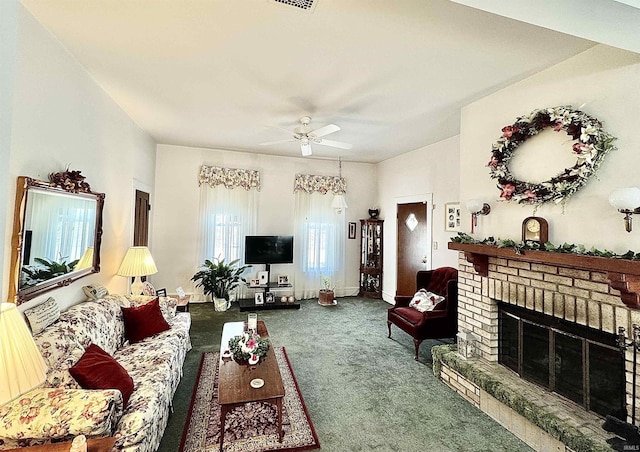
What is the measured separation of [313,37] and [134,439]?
278 centimetres

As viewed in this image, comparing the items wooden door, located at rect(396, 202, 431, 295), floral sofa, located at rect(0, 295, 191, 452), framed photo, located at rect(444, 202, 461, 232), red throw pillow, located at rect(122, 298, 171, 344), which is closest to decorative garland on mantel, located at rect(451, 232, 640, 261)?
framed photo, located at rect(444, 202, 461, 232)

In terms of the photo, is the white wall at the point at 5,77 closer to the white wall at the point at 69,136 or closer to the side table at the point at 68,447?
the white wall at the point at 69,136

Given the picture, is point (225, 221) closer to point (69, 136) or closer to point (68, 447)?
point (69, 136)

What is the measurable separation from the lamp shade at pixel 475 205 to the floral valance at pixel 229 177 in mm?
3971

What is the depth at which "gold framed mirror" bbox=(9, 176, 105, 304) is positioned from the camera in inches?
77.5

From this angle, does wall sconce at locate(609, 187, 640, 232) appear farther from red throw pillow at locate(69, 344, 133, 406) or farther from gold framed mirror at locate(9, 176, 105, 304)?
gold framed mirror at locate(9, 176, 105, 304)

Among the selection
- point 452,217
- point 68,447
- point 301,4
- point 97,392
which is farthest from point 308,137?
point 68,447

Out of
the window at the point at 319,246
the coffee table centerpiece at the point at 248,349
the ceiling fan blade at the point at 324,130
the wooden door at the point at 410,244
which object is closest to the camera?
the coffee table centerpiece at the point at 248,349

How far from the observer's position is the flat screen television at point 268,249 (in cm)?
567

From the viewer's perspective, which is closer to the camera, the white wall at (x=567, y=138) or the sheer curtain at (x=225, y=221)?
the white wall at (x=567, y=138)

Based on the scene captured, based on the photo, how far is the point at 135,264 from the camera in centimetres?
362

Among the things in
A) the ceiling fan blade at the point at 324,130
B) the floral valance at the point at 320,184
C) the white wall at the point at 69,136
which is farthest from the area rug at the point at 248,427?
the floral valance at the point at 320,184

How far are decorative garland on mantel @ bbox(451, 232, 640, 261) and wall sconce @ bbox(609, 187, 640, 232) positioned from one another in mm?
253

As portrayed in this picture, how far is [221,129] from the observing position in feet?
14.7
